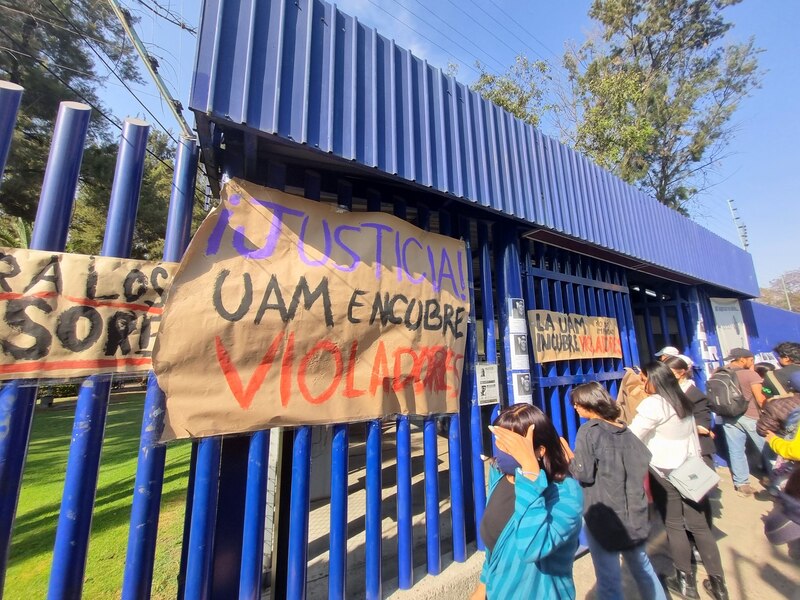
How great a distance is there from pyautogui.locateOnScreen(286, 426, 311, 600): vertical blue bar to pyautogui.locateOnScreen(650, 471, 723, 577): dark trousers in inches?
107

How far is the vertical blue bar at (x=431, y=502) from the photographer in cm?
240

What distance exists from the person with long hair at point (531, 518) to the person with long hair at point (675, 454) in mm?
1587

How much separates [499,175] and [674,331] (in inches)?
266

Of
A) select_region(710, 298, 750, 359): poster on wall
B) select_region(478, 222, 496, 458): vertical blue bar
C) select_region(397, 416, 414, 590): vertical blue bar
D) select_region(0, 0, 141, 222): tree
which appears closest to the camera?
select_region(397, 416, 414, 590): vertical blue bar

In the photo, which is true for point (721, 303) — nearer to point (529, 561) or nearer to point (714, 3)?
point (529, 561)

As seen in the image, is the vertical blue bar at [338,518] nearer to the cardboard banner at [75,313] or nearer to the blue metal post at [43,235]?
the cardboard banner at [75,313]

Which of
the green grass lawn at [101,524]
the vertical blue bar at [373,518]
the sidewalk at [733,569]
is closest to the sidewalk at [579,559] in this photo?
the sidewalk at [733,569]

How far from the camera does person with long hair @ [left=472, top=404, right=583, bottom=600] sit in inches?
56.5

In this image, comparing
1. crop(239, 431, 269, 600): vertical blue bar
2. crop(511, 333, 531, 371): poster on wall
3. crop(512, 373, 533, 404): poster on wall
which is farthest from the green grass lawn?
crop(511, 333, 531, 371): poster on wall

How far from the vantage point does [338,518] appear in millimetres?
2055

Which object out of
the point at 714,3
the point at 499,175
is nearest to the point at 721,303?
the point at 499,175

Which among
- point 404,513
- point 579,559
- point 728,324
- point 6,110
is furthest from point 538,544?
point 728,324

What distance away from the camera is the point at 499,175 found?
3.03 m

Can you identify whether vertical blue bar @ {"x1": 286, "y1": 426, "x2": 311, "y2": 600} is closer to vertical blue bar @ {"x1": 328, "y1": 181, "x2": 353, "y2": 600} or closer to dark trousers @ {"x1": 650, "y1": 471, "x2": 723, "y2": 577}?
vertical blue bar @ {"x1": 328, "y1": 181, "x2": 353, "y2": 600}
